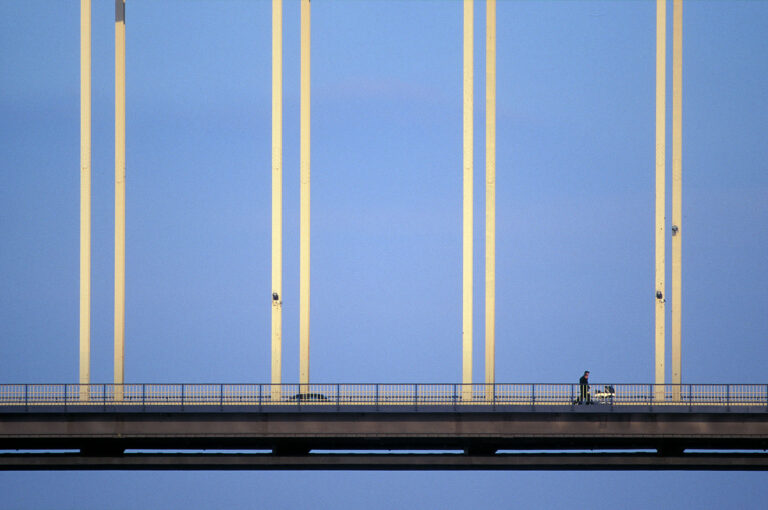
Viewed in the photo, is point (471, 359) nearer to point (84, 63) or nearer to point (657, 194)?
point (657, 194)

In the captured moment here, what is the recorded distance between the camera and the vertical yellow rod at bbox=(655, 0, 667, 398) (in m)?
57.6

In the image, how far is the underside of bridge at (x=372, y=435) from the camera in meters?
51.3

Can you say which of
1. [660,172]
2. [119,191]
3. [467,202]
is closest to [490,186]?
[467,202]

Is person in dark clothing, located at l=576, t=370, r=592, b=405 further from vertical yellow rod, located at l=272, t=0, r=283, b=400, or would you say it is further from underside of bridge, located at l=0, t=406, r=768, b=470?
vertical yellow rod, located at l=272, t=0, r=283, b=400

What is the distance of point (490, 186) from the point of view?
58.1m

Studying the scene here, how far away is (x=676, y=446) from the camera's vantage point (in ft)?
175

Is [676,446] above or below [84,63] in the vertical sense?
below

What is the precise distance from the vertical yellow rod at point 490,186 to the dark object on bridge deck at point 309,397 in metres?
7.19

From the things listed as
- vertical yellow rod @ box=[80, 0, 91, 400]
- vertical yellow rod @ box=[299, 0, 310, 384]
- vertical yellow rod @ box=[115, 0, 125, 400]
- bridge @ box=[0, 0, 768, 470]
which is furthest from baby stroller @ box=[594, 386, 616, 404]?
vertical yellow rod @ box=[80, 0, 91, 400]

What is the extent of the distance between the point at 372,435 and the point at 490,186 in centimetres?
1219

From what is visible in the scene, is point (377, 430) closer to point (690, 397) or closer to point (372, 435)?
point (372, 435)

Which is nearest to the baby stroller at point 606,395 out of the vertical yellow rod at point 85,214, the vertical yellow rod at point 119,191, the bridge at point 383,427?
the bridge at point 383,427

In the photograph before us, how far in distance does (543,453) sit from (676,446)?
4885 mm

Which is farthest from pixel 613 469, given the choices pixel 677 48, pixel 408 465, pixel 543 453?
pixel 677 48
